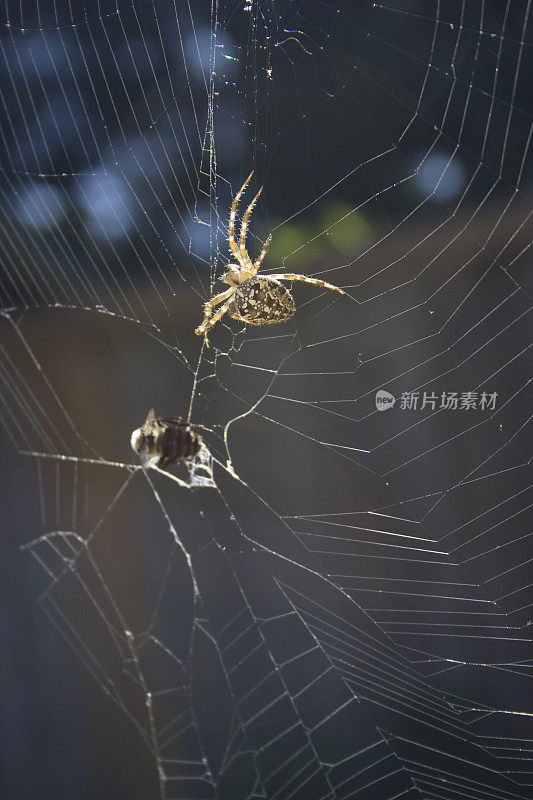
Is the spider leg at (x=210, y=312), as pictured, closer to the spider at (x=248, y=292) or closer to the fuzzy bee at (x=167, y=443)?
the spider at (x=248, y=292)

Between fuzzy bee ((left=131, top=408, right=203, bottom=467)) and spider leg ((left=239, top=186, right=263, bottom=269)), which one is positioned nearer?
fuzzy bee ((left=131, top=408, right=203, bottom=467))

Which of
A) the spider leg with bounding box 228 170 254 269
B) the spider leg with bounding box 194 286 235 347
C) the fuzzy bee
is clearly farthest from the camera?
the spider leg with bounding box 194 286 235 347

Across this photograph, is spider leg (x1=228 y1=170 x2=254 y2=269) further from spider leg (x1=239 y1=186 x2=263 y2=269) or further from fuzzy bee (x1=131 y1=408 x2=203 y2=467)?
fuzzy bee (x1=131 y1=408 x2=203 y2=467)

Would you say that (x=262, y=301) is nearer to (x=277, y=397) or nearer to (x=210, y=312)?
(x=210, y=312)

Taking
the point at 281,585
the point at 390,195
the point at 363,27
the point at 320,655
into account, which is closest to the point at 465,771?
the point at 320,655

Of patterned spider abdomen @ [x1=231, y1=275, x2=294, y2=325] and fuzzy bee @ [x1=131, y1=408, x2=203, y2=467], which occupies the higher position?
patterned spider abdomen @ [x1=231, y1=275, x2=294, y2=325]

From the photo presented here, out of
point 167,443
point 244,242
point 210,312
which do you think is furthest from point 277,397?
point 167,443

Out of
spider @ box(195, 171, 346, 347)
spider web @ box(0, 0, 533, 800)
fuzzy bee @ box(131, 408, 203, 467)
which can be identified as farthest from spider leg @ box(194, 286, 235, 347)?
fuzzy bee @ box(131, 408, 203, 467)
